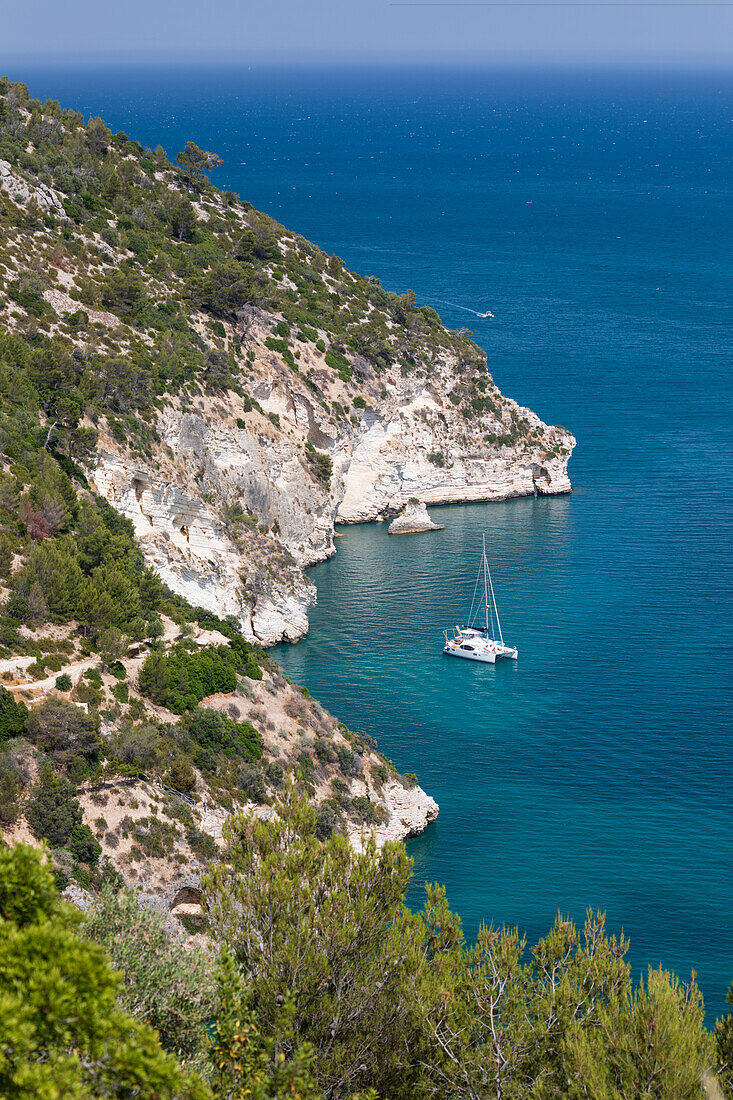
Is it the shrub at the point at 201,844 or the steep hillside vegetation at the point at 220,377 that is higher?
the steep hillside vegetation at the point at 220,377

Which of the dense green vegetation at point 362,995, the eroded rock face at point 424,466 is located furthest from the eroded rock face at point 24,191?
the dense green vegetation at point 362,995

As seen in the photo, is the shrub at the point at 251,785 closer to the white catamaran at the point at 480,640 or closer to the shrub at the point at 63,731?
the shrub at the point at 63,731

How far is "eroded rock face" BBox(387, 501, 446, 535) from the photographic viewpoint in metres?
73.9

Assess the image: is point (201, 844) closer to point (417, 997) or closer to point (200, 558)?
point (417, 997)

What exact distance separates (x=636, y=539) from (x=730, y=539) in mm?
6126

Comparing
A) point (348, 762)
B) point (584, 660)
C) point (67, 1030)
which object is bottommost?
point (348, 762)

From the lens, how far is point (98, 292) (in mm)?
60531

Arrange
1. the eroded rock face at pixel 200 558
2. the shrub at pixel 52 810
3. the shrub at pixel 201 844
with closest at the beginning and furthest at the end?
the shrub at pixel 52 810, the shrub at pixel 201 844, the eroded rock face at pixel 200 558

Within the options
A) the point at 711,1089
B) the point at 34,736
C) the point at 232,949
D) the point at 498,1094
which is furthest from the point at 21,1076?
the point at 34,736

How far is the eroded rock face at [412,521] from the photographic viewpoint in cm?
Answer: 7388

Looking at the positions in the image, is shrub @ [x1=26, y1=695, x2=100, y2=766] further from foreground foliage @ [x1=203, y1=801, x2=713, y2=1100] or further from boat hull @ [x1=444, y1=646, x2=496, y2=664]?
boat hull @ [x1=444, y1=646, x2=496, y2=664]

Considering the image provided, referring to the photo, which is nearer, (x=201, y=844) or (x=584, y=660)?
(x=201, y=844)

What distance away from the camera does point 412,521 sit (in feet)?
243

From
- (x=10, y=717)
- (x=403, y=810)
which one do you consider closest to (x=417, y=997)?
(x=10, y=717)
